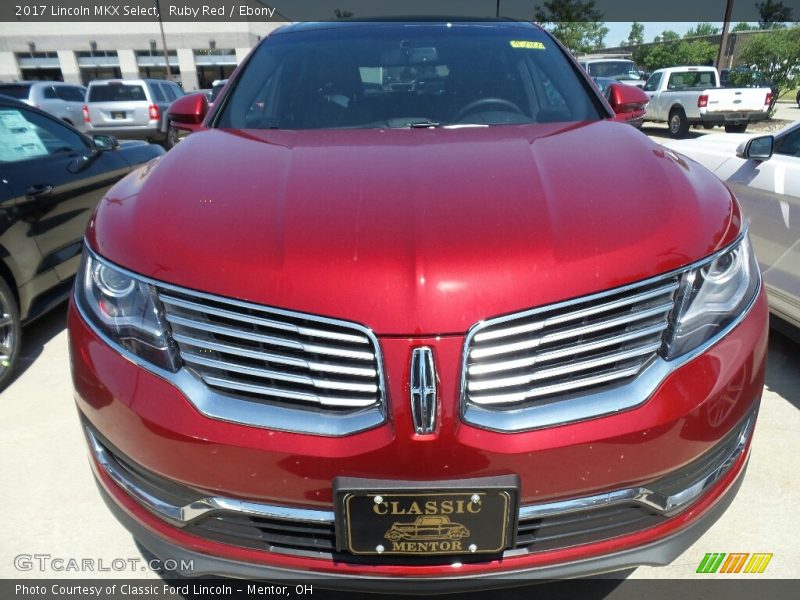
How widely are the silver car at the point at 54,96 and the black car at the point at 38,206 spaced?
445 inches

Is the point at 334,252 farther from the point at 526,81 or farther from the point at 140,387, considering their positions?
the point at 526,81

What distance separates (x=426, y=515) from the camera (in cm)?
127

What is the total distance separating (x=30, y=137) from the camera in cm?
365

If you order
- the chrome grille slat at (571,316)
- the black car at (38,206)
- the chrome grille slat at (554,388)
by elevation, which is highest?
the chrome grille slat at (571,316)

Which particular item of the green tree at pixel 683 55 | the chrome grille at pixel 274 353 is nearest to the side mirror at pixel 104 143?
the chrome grille at pixel 274 353

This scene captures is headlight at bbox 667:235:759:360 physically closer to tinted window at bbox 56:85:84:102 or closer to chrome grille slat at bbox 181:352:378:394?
chrome grille slat at bbox 181:352:378:394

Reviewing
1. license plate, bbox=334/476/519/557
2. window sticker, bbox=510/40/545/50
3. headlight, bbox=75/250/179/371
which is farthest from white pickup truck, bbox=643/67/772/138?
headlight, bbox=75/250/179/371

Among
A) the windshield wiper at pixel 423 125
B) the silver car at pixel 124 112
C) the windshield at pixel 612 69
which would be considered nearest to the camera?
the windshield wiper at pixel 423 125

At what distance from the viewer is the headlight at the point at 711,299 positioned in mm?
1368

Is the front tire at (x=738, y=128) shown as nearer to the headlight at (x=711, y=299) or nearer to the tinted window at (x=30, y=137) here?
the tinted window at (x=30, y=137)

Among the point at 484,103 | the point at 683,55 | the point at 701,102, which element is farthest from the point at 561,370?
the point at 683,55

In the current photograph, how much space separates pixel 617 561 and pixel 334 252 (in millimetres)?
969

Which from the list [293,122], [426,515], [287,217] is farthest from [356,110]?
[426,515]

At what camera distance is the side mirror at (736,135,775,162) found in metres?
3.20
